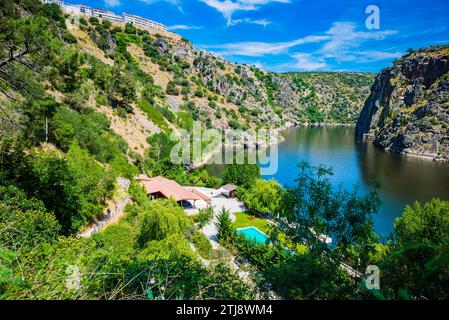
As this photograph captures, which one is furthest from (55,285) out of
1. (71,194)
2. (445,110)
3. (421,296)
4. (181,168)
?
(445,110)

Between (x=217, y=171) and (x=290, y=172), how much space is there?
1284 centimetres

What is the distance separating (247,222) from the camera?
2698cm

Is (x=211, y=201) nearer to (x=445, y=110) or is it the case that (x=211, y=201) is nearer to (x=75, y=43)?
(x=75, y=43)

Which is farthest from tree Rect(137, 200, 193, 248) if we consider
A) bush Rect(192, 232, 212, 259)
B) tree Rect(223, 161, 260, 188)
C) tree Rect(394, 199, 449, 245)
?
tree Rect(223, 161, 260, 188)

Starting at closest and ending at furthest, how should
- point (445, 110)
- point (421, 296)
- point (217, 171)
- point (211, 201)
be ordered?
point (421, 296), point (211, 201), point (217, 171), point (445, 110)

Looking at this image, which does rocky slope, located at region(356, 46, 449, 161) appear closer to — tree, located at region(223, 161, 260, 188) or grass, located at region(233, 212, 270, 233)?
tree, located at region(223, 161, 260, 188)

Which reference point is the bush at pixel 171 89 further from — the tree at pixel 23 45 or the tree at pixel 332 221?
the tree at pixel 332 221

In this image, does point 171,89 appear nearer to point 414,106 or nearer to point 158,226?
point 158,226

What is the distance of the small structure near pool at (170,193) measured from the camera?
29.0 meters

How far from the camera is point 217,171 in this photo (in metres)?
49.0

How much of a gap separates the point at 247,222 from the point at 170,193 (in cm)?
876

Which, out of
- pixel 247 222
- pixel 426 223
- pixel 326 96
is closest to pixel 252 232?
pixel 247 222

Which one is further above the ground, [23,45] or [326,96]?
[326,96]

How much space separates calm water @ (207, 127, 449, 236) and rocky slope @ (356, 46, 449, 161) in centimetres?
605
